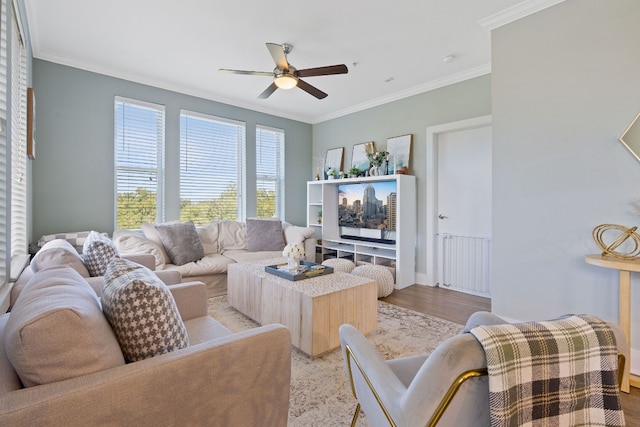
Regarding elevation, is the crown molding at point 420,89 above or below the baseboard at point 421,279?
above

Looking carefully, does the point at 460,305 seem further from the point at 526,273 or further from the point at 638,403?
the point at 638,403

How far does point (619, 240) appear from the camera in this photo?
76.4 inches

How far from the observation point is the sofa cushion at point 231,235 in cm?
436

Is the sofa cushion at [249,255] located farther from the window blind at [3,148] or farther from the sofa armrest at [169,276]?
the window blind at [3,148]

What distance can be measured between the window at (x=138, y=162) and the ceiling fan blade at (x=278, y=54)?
2237 mm

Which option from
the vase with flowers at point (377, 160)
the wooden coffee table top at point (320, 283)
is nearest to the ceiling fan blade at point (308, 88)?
the vase with flowers at point (377, 160)

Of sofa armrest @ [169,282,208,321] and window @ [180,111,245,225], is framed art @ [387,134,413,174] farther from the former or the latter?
sofa armrest @ [169,282,208,321]

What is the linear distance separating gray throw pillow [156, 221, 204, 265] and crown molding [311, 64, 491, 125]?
122 inches

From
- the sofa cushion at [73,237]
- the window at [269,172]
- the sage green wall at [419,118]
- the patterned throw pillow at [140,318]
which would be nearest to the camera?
the patterned throw pillow at [140,318]

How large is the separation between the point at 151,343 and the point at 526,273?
2656 mm

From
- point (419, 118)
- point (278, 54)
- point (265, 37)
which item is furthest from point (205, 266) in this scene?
point (419, 118)

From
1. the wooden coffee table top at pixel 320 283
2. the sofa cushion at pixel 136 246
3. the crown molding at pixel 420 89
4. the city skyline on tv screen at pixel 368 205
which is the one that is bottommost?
the wooden coffee table top at pixel 320 283

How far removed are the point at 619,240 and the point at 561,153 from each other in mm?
709

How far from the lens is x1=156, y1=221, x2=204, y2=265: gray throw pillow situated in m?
3.59
